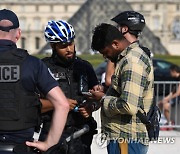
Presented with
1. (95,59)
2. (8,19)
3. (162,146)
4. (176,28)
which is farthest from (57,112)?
(176,28)

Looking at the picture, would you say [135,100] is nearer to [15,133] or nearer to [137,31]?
[137,31]

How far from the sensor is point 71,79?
351 cm

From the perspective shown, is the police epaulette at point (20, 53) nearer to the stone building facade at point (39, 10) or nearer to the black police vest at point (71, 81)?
the black police vest at point (71, 81)

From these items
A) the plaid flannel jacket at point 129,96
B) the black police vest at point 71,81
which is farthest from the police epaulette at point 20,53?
the black police vest at point 71,81

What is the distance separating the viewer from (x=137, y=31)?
11.1 feet

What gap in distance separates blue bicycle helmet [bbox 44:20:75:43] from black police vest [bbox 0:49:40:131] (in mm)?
780

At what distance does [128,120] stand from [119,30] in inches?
21.4

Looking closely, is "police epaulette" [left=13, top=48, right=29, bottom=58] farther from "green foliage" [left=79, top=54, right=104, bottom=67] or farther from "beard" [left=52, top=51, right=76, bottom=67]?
"green foliage" [left=79, top=54, right=104, bottom=67]

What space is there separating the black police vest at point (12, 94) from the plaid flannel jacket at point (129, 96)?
66cm

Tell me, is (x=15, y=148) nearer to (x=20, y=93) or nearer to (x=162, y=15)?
(x=20, y=93)

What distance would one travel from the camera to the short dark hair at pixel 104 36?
3.23 meters

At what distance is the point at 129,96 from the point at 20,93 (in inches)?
27.4

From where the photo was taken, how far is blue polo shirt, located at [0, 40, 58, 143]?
8.64 feet

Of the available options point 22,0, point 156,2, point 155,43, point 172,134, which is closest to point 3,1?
point 22,0
